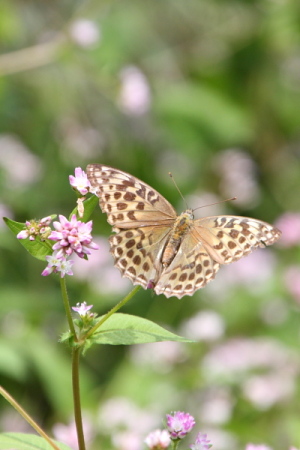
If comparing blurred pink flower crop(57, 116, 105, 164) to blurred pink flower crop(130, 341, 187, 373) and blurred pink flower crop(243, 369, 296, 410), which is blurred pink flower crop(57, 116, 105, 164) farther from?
blurred pink flower crop(243, 369, 296, 410)

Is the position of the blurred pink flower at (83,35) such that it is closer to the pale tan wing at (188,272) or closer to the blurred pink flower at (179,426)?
the pale tan wing at (188,272)

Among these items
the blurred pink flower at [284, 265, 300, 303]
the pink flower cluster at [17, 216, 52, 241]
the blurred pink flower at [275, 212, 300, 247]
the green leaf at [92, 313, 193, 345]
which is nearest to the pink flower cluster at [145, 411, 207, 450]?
the green leaf at [92, 313, 193, 345]

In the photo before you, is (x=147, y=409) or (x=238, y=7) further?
(x=238, y=7)

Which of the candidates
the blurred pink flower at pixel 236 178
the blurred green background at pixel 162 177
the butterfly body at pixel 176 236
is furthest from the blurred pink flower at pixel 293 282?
the butterfly body at pixel 176 236

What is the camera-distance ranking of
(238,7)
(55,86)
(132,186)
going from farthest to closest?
(238,7) < (55,86) < (132,186)

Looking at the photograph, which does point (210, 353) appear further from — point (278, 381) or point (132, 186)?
point (132, 186)

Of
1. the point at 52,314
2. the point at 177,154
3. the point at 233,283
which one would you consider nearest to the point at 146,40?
the point at 177,154

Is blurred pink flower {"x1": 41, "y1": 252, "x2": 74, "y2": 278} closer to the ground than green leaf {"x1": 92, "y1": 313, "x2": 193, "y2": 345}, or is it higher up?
higher up

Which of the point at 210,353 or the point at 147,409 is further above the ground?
the point at 210,353
